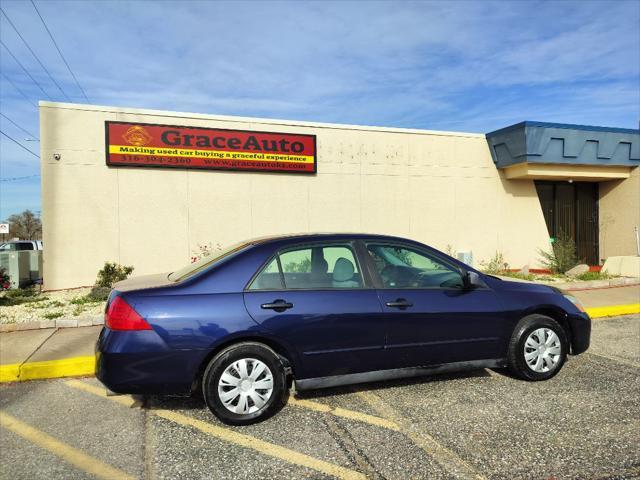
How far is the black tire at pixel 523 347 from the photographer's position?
14.1ft

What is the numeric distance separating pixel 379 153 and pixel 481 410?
9.10 meters

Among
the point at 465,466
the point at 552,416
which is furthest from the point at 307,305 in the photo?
the point at 552,416

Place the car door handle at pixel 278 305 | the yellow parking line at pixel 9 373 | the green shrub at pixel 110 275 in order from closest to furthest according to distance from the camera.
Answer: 1. the car door handle at pixel 278 305
2. the yellow parking line at pixel 9 373
3. the green shrub at pixel 110 275

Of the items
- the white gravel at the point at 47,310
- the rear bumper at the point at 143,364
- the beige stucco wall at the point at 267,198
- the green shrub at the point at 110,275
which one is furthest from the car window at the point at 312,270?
the beige stucco wall at the point at 267,198

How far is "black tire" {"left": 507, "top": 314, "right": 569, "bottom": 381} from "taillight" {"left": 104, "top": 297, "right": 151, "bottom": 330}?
3.33m

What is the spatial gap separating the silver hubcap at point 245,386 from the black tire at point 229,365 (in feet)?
0.08

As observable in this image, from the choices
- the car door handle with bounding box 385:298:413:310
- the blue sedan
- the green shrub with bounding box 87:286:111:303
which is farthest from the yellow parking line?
the car door handle with bounding box 385:298:413:310

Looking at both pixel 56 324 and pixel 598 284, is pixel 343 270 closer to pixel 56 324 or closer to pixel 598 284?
pixel 56 324

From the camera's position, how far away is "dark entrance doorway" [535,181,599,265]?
566 inches

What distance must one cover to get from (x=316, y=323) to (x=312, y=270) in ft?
1.69

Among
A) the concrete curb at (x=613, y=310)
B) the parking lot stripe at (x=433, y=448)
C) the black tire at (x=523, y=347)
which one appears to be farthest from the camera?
the concrete curb at (x=613, y=310)

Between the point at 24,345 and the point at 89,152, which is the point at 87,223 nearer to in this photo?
the point at 89,152

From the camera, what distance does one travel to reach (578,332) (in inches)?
180

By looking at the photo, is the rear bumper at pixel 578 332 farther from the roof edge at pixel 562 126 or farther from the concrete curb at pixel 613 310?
the roof edge at pixel 562 126
